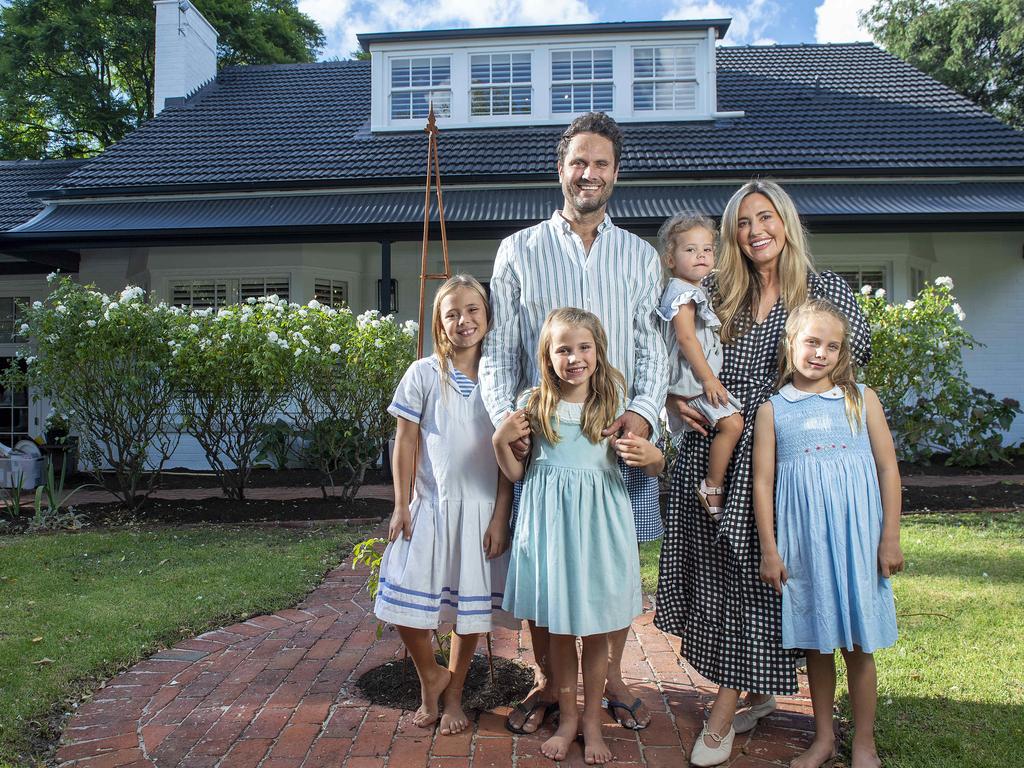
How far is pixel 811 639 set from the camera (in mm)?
2537

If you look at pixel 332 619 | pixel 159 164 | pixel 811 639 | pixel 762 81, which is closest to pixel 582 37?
pixel 762 81

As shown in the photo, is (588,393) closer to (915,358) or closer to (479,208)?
(915,358)

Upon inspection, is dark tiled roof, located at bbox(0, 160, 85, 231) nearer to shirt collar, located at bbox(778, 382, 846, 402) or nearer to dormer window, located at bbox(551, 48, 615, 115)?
dormer window, located at bbox(551, 48, 615, 115)

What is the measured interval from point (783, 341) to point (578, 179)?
0.87 meters

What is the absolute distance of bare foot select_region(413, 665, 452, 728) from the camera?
2.93 metres

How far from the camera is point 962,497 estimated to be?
729cm

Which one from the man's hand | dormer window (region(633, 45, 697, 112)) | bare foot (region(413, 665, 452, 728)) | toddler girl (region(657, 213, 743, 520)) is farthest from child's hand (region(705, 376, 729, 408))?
dormer window (region(633, 45, 697, 112))

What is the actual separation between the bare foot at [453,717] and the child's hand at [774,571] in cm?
116

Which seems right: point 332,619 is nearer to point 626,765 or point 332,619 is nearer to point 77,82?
point 626,765

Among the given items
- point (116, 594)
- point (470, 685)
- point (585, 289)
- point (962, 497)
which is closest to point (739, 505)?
point (585, 289)

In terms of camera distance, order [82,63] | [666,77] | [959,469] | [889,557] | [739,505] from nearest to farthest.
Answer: [889,557] < [739,505] < [959,469] < [666,77] < [82,63]

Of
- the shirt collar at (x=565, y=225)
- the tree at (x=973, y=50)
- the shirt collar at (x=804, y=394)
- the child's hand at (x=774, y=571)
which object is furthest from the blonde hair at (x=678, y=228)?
the tree at (x=973, y=50)

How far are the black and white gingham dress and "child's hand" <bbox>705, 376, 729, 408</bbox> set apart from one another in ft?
0.29

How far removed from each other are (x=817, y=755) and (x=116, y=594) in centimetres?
385
